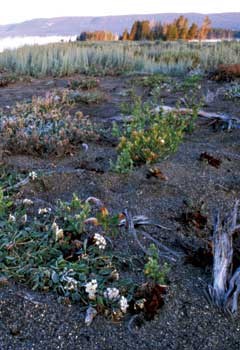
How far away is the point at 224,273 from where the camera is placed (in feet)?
8.71

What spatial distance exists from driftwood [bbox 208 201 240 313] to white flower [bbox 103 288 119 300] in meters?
0.50

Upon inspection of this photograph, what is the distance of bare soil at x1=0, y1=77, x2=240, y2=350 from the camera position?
2.37 m

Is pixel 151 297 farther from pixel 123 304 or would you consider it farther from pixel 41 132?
pixel 41 132

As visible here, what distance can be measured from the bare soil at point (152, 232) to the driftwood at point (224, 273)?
7 centimetres

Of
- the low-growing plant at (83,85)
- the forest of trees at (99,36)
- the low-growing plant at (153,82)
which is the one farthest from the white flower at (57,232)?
the forest of trees at (99,36)

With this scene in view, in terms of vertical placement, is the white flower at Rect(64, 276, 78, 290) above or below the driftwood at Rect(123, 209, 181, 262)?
above

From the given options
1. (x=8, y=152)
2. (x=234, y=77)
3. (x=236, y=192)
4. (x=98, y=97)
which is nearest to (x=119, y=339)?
(x=236, y=192)

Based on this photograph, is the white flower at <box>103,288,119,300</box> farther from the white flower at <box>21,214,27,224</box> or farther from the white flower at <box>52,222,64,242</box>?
the white flower at <box>21,214,27,224</box>

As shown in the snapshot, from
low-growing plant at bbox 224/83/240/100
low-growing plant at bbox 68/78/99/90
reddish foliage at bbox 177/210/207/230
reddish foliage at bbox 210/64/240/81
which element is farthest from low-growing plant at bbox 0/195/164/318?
reddish foliage at bbox 210/64/240/81

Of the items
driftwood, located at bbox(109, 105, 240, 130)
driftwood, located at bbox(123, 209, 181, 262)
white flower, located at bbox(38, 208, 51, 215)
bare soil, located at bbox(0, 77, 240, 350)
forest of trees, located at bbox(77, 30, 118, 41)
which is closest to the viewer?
bare soil, located at bbox(0, 77, 240, 350)

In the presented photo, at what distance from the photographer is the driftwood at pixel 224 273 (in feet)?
8.44

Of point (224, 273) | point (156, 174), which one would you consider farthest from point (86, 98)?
point (224, 273)

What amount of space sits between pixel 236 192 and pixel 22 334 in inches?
87.9

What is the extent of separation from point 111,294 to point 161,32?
3414 cm
